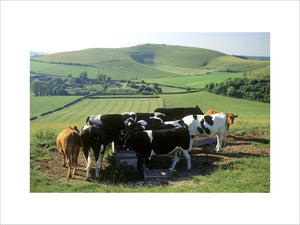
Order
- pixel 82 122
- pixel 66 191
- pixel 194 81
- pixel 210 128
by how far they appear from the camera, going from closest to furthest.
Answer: pixel 66 191, pixel 210 128, pixel 82 122, pixel 194 81

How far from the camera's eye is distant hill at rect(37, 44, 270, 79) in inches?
984

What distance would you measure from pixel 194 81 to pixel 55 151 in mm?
15497

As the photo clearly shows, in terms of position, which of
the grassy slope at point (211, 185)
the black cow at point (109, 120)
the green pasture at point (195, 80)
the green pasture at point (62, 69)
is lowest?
the grassy slope at point (211, 185)

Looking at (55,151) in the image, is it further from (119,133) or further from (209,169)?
(209,169)

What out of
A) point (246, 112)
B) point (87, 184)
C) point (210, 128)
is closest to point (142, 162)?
point (87, 184)

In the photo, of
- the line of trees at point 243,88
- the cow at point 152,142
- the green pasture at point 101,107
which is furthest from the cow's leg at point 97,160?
the line of trees at point 243,88

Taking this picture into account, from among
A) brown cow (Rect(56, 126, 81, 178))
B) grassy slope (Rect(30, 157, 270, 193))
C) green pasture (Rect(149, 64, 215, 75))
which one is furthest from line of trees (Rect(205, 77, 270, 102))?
brown cow (Rect(56, 126, 81, 178))

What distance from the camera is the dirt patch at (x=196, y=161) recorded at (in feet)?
33.2

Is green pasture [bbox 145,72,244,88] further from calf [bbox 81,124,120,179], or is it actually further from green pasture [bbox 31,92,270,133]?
calf [bbox 81,124,120,179]

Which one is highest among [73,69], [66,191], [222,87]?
[73,69]

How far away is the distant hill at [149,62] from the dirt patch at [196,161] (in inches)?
491

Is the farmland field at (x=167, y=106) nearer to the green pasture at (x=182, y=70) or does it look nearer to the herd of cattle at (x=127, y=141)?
the green pasture at (x=182, y=70)

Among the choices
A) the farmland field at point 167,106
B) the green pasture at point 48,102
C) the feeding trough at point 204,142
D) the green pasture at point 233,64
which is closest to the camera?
the farmland field at point 167,106

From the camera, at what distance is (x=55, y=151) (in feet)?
42.9
